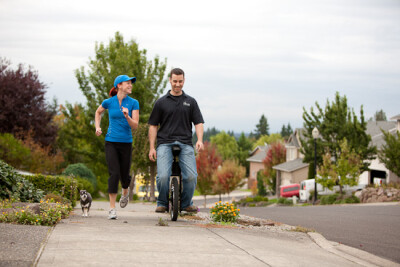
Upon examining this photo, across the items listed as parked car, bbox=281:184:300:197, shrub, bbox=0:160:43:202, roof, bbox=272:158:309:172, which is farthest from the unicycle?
roof, bbox=272:158:309:172

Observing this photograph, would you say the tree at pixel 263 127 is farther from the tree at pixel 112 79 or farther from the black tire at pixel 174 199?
the black tire at pixel 174 199

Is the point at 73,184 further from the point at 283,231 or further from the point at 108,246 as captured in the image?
the point at 108,246

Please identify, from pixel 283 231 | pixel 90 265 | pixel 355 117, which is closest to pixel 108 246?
pixel 90 265

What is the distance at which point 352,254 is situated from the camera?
604 cm

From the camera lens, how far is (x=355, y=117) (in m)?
45.4

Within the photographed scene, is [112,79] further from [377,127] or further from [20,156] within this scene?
[377,127]

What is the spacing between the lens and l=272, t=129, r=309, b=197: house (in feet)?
197

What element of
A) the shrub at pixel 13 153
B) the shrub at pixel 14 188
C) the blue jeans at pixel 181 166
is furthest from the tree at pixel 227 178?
the blue jeans at pixel 181 166

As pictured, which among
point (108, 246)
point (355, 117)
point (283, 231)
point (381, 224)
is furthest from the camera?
point (355, 117)

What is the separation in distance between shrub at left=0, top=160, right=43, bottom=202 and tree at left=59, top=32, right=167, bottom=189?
69.7ft

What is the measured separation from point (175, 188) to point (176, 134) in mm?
858

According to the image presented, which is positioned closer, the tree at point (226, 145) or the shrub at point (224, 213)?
the shrub at point (224, 213)

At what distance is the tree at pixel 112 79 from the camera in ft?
107

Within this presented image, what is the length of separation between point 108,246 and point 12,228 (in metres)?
1.29
